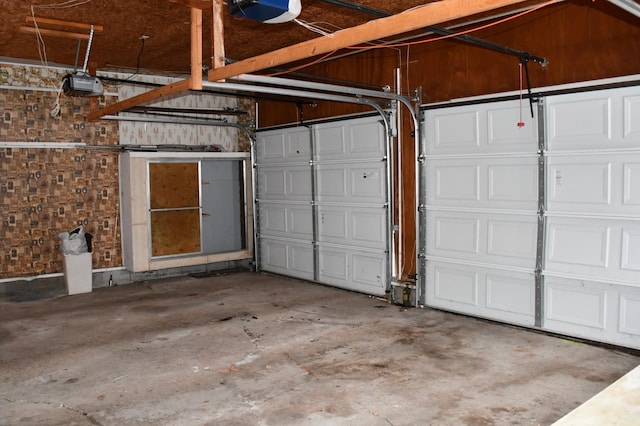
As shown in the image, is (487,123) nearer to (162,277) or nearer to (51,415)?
(51,415)

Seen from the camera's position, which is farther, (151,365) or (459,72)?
(459,72)

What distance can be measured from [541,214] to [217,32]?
3.49m

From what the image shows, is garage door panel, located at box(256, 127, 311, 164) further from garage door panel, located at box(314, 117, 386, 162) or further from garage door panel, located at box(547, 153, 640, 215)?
garage door panel, located at box(547, 153, 640, 215)

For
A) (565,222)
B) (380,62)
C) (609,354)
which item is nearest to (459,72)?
(380,62)

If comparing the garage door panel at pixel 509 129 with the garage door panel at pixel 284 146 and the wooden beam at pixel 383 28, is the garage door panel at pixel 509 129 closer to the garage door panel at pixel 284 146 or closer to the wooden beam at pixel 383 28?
the wooden beam at pixel 383 28

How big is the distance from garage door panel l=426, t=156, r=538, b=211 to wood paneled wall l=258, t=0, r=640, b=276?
50cm

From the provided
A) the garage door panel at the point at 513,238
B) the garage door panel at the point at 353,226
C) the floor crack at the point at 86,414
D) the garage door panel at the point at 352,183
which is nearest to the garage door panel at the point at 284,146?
the garage door panel at the point at 352,183

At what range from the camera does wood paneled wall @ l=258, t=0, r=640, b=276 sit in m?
4.89

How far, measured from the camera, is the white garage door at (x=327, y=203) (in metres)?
7.10

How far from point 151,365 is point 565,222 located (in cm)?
403

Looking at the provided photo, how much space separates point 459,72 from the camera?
20.0 ft

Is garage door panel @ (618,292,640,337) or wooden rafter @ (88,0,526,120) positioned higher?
wooden rafter @ (88,0,526,120)

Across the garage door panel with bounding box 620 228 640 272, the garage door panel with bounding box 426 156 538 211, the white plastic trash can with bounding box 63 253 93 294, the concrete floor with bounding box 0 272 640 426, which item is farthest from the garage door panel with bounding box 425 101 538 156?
the white plastic trash can with bounding box 63 253 93 294

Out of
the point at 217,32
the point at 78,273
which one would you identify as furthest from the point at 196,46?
the point at 78,273
